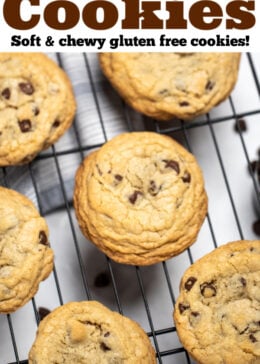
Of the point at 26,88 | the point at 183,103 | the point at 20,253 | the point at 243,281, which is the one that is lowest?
the point at 243,281

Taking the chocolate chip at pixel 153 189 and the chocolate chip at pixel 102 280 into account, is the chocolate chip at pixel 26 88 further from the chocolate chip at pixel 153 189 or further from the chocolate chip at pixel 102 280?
the chocolate chip at pixel 102 280

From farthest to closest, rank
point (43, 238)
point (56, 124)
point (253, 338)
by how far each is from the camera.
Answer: point (56, 124) < point (43, 238) < point (253, 338)

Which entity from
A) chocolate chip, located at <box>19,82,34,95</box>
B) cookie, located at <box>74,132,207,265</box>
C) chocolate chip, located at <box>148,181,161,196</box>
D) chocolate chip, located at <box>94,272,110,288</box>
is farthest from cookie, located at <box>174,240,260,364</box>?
chocolate chip, located at <box>19,82,34,95</box>

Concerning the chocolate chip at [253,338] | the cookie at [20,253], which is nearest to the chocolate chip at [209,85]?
the cookie at [20,253]

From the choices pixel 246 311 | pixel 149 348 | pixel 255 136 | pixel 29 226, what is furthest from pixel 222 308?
pixel 255 136

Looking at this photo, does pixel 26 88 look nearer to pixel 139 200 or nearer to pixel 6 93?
pixel 6 93

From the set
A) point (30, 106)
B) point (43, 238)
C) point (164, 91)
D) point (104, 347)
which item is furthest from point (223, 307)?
point (30, 106)

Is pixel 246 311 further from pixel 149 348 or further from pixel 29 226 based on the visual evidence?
pixel 29 226
